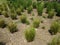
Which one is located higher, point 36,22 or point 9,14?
point 36,22

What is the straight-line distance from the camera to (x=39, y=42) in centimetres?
832

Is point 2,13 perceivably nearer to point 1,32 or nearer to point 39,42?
point 1,32

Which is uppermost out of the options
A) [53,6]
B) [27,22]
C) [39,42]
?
[39,42]

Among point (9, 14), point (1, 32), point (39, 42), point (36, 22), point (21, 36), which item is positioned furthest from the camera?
point (9, 14)

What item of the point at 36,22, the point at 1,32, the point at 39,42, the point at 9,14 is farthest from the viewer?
the point at 9,14

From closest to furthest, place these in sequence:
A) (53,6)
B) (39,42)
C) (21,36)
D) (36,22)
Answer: (39,42), (21,36), (36,22), (53,6)

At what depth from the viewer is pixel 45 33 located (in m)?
9.59

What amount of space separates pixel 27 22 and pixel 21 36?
221 centimetres

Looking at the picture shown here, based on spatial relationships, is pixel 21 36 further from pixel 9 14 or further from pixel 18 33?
pixel 9 14

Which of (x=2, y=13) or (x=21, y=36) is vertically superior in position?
(x=21, y=36)

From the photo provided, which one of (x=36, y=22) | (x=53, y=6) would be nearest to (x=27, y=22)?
(x=36, y=22)

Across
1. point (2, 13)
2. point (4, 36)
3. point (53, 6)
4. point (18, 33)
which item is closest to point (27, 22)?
point (18, 33)

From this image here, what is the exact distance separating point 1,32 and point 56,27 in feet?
10.2

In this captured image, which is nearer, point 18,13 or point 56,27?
point 56,27
